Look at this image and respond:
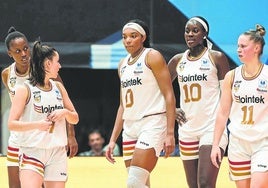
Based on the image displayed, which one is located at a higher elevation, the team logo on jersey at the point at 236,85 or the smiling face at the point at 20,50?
the smiling face at the point at 20,50

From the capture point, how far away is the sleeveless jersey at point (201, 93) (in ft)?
21.9

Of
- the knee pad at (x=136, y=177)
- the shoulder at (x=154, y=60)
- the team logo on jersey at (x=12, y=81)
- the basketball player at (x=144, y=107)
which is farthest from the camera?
the team logo on jersey at (x=12, y=81)

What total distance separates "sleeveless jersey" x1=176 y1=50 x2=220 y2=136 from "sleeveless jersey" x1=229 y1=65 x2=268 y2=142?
83cm

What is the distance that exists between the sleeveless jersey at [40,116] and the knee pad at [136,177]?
0.62 m

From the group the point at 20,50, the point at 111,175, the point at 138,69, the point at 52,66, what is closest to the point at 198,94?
the point at 138,69

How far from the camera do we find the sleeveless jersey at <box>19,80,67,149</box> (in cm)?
586

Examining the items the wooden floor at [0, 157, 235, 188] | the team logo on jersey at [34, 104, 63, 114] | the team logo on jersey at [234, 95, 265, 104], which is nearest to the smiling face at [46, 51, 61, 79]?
the team logo on jersey at [34, 104, 63, 114]

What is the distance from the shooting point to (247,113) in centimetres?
576

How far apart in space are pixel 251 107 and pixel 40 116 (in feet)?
5.33

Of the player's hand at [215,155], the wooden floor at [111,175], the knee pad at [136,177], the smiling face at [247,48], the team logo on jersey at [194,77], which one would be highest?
the smiling face at [247,48]

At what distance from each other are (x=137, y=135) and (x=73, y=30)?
4.66 metres

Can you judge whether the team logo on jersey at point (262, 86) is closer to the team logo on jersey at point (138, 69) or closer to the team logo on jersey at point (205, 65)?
the team logo on jersey at point (205, 65)

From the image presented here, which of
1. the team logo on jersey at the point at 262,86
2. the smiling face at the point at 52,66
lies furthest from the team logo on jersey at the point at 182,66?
the smiling face at the point at 52,66

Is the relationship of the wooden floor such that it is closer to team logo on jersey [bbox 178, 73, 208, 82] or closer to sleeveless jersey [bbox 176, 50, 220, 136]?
sleeveless jersey [bbox 176, 50, 220, 136]
